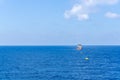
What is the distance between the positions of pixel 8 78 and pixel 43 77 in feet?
33.7

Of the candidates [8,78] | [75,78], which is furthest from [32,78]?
[75,78]

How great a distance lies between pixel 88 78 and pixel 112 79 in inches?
277

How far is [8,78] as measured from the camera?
72.6 metres

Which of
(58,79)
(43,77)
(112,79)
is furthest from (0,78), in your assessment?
(112,79)

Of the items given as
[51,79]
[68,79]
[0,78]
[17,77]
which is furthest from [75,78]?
[0,78]

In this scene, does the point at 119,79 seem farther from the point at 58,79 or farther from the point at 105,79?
the point at 58,79

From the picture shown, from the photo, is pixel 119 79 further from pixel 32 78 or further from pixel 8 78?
pixel 8 78

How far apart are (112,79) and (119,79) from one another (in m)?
2.27

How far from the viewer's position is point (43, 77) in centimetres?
7356

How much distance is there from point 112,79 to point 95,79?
5.24 meters

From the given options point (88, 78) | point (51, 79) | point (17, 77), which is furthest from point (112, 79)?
point (17, 77)

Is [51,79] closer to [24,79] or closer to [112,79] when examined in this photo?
[24,79]

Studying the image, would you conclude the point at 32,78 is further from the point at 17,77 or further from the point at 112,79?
the point at 112,79

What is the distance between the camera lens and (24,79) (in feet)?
231
